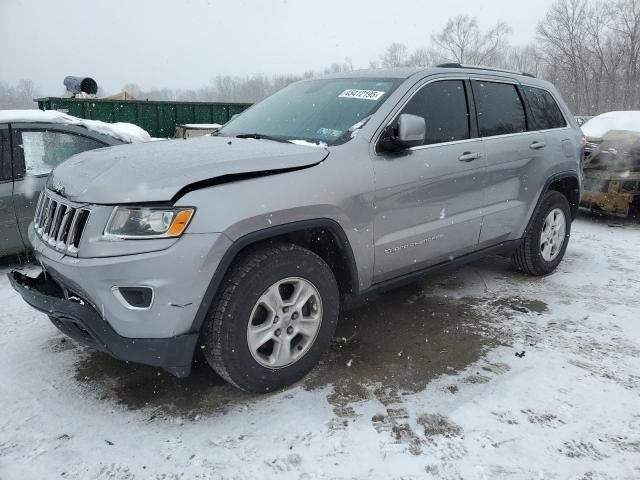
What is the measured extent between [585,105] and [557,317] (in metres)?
57.7

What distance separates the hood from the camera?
2367 millimetres

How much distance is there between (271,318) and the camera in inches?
104

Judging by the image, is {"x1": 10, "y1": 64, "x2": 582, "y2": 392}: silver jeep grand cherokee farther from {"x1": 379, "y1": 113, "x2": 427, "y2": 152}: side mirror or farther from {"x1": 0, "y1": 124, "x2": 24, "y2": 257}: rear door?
{"x1": 0, "y1": 124, "x2": 24, "y2": 257}: rear door

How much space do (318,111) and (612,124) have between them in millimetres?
7025

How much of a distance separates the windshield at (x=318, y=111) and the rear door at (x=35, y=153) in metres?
2.17

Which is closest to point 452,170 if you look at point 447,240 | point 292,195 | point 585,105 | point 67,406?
point 447,240

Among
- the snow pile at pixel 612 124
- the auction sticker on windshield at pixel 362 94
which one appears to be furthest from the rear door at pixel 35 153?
the snow pile at pixel 612 124

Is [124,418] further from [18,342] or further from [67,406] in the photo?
[18,342]

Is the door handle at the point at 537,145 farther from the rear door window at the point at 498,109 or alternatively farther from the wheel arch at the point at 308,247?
the wheel arch at the point at 308,247

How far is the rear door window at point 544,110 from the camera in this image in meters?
4.46

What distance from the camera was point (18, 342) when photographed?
3.40 m

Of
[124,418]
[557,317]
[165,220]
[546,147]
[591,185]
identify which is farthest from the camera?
[591,185]

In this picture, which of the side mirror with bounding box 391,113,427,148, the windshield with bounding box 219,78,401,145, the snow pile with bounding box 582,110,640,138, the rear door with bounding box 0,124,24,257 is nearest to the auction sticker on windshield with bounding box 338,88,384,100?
the windshield with bounding box 219,78,401,145

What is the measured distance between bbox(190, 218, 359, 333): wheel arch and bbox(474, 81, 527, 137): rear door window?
1.65 meters
